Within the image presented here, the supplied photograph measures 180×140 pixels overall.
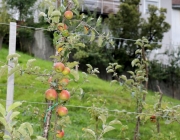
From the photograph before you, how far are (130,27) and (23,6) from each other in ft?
16.3

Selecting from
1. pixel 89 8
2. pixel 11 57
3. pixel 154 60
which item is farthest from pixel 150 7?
pixel 11 57

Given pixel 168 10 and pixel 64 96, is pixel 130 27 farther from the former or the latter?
pixel 64 96

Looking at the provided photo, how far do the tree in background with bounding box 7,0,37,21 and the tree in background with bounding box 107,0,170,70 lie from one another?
12.1 ft

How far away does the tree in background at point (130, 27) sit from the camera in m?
14.8

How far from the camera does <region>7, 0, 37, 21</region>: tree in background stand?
50.5 ft

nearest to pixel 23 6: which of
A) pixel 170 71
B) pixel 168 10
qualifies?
pixel 170 71

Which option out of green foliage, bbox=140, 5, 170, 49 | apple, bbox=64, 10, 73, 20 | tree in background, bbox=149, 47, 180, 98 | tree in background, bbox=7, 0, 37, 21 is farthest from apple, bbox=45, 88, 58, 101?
tree in background, bbox=7, 0, 37, 21

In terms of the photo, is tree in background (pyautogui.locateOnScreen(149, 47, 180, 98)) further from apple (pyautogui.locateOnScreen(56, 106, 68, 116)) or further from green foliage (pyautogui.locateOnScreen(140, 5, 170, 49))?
apple (pyautogui.locateOnScreen(56, 106, 68, 116))

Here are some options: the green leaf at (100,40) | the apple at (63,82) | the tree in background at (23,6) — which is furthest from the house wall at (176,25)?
the apple at (63,82)

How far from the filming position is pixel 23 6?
15.6 meters

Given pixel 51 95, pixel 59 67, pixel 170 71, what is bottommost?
pixel 170 71

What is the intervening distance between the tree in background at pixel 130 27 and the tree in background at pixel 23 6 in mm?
3682

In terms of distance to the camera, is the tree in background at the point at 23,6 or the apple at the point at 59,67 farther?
the tree in background at the point at 23,6

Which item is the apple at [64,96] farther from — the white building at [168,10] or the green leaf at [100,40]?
the white building at [168,10]
